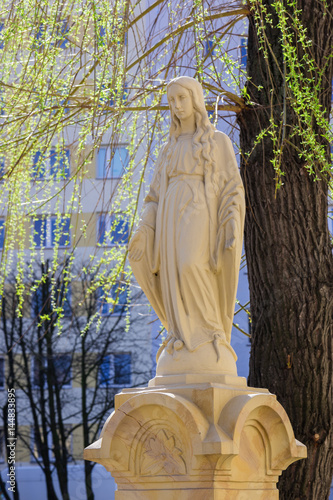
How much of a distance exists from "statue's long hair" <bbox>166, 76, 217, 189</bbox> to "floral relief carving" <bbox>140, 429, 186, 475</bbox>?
156cm

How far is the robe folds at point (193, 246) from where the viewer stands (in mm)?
5410

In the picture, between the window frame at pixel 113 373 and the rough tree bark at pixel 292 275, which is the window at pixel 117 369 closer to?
the window frame at pixel 113 373

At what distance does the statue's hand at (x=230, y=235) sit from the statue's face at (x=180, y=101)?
0.76m

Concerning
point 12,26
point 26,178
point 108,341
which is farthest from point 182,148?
point 108,341

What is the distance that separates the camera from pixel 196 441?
4.83m

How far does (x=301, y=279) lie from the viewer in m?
7.68

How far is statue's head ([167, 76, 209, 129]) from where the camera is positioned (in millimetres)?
5609

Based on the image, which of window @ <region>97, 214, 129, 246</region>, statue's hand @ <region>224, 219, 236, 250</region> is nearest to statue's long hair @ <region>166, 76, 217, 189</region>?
statue's hand @ <region>224, 219, 236, 250</region>

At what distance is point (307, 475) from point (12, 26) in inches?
163

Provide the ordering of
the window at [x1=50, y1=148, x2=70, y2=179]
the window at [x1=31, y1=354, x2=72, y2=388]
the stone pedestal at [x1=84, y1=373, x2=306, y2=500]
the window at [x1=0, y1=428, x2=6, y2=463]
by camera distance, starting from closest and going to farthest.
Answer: the stone pedestal at [x1=84, y1=373, x2=306, y2=500]
the window at [x1=50, y1=148, x2=70, y2=179]
the window at [x1=31, y1=354, x2=72, y2=388]
the window at [x1=0, y1=428, x2=6, y2=463]

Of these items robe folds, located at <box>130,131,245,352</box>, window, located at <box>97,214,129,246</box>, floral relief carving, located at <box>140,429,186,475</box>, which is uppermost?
window, located at <box>97,214,129,246</box>

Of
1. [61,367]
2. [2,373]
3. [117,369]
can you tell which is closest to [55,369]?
[61,367]

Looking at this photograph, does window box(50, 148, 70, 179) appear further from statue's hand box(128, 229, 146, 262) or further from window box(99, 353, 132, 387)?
→ window box(99, 353, 132, 387)

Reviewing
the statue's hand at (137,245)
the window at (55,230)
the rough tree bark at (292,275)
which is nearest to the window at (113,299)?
the window at (55,230)
